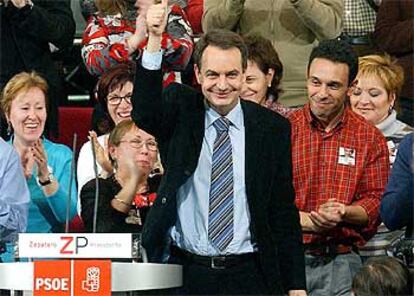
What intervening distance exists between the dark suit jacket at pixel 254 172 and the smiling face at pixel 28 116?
4.65 ft

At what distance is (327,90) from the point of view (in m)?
5.84

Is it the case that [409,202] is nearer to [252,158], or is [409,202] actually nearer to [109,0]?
[252,158]

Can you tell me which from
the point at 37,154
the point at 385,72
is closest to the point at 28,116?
the point at 37,154

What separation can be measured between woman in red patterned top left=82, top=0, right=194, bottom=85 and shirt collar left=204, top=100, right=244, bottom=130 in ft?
4.95

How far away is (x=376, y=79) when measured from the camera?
6.38 metres

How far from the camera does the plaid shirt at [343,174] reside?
18.7 ft

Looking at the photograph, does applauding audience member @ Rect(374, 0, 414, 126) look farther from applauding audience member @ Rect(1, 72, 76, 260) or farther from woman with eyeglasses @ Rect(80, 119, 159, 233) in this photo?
applauding audience member @ Rect(1, 72, 76, 260)

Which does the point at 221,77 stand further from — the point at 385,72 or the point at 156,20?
the point at 385,72

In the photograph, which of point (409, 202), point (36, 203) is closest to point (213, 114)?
point (409, 202)

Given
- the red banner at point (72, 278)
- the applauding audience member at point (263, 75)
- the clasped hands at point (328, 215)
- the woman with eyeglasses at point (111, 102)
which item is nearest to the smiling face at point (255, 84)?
the applauding audience member at point (263, 75)

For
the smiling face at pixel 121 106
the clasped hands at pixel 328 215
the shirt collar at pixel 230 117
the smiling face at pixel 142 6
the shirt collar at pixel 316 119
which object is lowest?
the clasped hands at pixel 328 215

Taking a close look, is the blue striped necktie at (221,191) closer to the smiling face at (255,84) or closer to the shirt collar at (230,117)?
the shirt collar at (230,117)

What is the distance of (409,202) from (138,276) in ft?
4.71

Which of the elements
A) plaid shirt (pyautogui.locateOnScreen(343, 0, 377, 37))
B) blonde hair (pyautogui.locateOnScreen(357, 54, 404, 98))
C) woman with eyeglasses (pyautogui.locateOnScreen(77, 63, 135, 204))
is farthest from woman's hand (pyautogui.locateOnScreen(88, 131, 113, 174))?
plaid shirt (pyautogui.locateOnScreen(343, 0, 377, 37))
